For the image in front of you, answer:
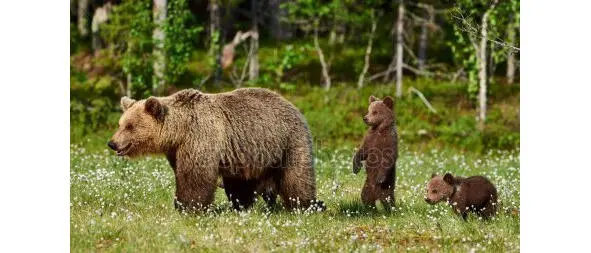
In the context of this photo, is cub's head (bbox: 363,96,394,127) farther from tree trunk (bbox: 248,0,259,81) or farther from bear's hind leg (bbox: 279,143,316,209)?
tree trunk (bbox: 248,0,259,81)

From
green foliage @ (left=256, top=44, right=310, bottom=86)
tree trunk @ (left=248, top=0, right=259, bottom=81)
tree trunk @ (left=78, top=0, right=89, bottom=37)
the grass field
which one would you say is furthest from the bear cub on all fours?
tree trunk @ (left=78, top=0, right=89, bottom=37)

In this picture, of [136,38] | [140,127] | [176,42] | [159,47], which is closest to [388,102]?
[140,127]

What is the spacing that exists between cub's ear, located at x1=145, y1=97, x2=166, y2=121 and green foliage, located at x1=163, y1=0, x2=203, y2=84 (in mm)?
6142

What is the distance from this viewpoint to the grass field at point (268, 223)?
752 cm

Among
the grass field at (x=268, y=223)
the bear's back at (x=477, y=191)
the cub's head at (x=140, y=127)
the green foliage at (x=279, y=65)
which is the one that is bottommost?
the grass field at (x=268, y=223)

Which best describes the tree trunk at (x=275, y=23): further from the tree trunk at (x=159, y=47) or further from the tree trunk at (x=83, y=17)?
the tree trunk at (x=159, y=47)

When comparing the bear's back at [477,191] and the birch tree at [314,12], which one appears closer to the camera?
the bear's back at [477,191]

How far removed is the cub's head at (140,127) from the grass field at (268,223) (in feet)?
2.16

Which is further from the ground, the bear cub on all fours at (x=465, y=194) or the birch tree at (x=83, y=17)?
the birch tree at (x=83, y=17)

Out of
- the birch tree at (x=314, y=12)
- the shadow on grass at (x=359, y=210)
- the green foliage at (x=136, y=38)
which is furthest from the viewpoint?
the birch tree at (x=314, y=12)

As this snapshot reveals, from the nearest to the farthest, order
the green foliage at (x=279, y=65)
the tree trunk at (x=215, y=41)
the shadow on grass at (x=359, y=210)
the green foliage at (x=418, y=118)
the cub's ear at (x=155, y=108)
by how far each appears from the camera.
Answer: the cub's ear at (x=155, y=108), the shadow on grass at (x=359, y=210), the green foliage at (x=418, y=118), the tree trunk at (x=215, y=41), the green foliage at (x=279, y=65)

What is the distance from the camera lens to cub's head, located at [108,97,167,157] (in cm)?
834

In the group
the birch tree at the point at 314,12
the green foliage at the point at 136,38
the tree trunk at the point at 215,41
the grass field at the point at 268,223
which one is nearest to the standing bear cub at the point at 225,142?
the grass field at the point at 268,223
